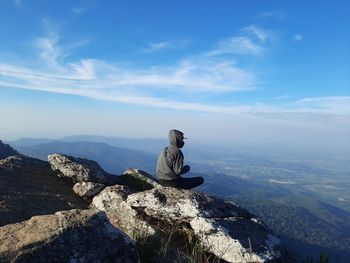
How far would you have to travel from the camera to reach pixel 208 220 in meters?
10.1

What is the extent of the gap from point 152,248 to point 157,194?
3128mm

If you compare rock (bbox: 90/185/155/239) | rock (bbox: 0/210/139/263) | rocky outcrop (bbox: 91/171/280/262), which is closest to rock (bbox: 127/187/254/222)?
rocky outcrop (bbox: 91/171/280/262)

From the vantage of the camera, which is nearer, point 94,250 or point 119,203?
point 94,250

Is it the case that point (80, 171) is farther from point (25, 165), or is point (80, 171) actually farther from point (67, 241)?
point (67, 241)

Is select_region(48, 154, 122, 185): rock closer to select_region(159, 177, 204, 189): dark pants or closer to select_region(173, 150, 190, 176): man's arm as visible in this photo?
select_region(159, 177, 204, 189): dark pants

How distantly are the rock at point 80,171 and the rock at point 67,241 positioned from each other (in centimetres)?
871

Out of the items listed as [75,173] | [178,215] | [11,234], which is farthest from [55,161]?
[11,234]

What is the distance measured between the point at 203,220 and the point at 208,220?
0.13 m

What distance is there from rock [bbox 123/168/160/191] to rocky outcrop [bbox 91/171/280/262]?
377 cm

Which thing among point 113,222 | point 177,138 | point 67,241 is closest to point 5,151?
point 177,138

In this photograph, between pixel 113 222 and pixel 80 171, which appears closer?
pixel 113 222

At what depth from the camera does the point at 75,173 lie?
16.0 metres

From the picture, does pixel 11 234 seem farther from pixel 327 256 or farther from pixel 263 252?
pixel 327 256

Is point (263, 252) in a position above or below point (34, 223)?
below
